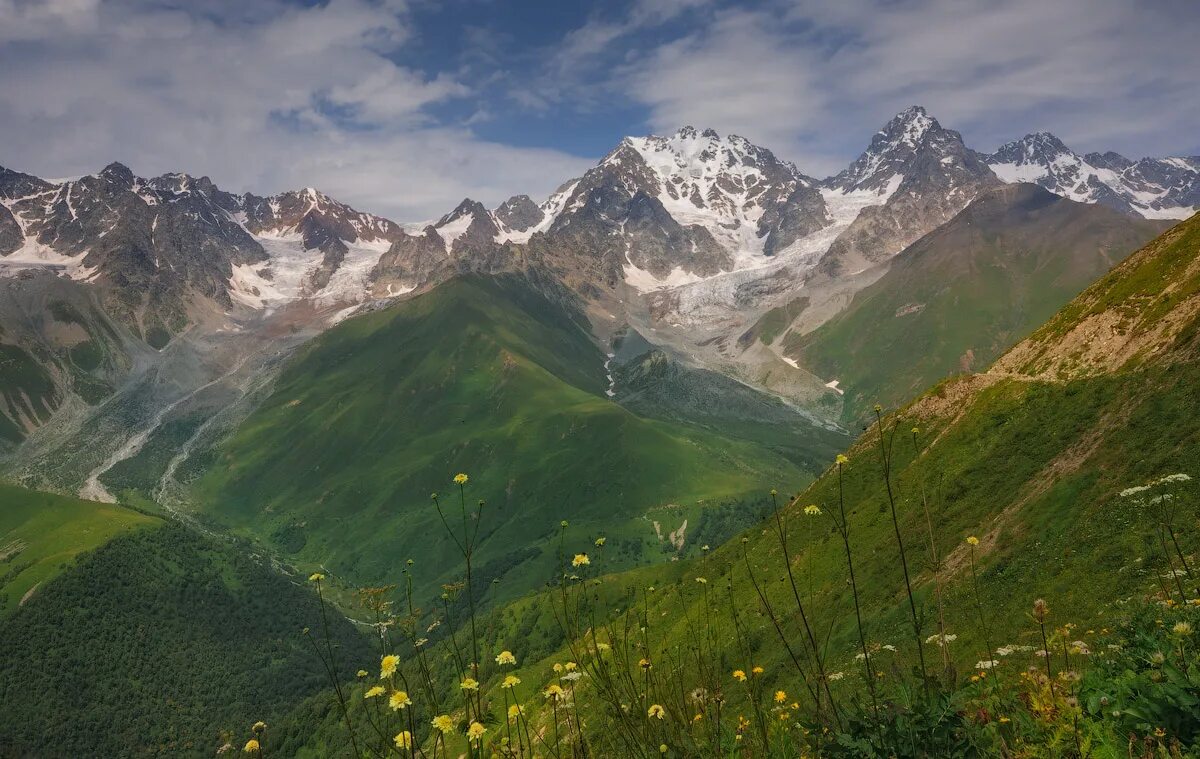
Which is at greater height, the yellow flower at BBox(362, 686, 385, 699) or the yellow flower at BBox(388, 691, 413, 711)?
the yellow flower at BBox(388, 691, 413, 711)

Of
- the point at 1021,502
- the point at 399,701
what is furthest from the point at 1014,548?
the point at 399,701

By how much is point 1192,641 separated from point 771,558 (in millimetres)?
68811

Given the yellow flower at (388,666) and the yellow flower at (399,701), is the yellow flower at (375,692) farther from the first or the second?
the yellow flower at (399,701)

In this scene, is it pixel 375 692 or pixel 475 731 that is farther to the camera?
pixel 375 692

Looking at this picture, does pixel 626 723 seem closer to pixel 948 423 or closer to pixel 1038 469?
pixel 1038 469

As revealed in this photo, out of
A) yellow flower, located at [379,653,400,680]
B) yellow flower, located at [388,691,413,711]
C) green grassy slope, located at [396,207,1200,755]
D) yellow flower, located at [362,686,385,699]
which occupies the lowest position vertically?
green grassy slope, located at [396,207,1200,755]

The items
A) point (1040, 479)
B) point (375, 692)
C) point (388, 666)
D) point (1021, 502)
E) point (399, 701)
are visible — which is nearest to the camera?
point (399, 701)

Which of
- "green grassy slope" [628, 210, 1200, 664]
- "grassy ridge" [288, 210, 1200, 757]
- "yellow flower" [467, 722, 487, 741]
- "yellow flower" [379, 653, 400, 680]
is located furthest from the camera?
"green grassy slope" [628, 210, 1200, 664]

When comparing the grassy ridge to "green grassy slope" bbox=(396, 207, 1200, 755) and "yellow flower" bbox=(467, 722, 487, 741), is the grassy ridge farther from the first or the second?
"yellow flower" bbox=(467, 722, 487, 741)

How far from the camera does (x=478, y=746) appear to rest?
24.8 feet

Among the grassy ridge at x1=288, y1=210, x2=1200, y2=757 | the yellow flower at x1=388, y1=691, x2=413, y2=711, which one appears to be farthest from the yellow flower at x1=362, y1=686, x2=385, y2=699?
the grassy ridge at x1=288, y1=210, x2=1200, y2=757

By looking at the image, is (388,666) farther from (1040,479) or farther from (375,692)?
(1040,479)

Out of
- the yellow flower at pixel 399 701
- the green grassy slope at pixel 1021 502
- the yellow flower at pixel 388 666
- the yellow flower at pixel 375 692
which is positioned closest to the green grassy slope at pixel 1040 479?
the green grassy slope at pixel 1021 502

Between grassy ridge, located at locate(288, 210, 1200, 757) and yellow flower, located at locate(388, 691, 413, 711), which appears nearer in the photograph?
yellow flower, located at locate(388, 691, 413, 711)
